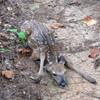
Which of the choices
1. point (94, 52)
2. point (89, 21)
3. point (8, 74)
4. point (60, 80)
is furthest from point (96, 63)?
point (89, 21)

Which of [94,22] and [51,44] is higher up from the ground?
[94,22]

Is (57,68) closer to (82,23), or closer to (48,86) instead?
(48,86)

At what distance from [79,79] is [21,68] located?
0.93 meters

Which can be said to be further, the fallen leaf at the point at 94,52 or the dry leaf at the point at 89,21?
the dry leaf at the point at 89,21

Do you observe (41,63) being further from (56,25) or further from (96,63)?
(56,25)

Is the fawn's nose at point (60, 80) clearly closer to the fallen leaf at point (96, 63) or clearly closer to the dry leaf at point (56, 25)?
the fallen leaf at point (96, 63)

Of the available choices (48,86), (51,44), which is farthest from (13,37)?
(48,86)

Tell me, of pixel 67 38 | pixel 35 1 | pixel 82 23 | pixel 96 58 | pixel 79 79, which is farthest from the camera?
pixel 35 1

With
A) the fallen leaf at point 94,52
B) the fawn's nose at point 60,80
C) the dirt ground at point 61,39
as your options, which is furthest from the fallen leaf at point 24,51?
the fallen leaf at point 94,52

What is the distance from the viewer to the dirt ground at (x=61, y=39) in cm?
586

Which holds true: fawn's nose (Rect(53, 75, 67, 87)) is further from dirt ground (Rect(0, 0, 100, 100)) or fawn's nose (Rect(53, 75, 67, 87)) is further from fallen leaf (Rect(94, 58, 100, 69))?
fallen leaf (Rect(94, 58, 100, 69))

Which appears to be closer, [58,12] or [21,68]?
[21,68]

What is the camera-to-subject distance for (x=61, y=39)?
7.37 metres

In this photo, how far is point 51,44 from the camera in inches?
256
